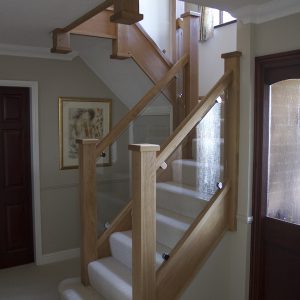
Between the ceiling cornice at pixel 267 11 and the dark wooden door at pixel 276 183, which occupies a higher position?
the ceiling cornice at pixel 267 11

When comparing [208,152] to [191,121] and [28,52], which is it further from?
[28,52]

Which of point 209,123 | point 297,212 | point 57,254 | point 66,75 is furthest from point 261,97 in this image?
point 57,254

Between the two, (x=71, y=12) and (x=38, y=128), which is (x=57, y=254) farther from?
(x=71, y=12)

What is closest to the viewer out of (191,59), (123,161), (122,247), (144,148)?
(144,148)

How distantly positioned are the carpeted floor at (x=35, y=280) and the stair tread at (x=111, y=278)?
74cm

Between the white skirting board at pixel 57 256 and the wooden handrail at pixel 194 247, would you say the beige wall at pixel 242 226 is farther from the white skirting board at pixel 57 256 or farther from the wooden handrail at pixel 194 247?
the white skirting board at pixel 57 256

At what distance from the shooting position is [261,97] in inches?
106

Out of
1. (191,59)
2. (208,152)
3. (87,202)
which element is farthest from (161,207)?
(191,59)

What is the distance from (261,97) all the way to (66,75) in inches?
99.6

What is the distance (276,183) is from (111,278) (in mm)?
1446

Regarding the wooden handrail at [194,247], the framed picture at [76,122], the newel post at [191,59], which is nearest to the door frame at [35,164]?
the framed picture at [76,122]

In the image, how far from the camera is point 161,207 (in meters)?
2.53

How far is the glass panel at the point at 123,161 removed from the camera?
332 cm

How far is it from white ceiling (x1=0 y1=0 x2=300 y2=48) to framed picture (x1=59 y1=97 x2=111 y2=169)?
1381 mm
